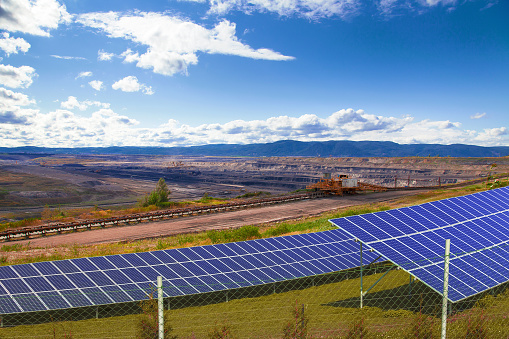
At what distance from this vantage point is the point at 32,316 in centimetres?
1170

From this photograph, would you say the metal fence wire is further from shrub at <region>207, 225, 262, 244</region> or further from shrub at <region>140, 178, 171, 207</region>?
shrub at <region>140, 178, 171, 207</region>

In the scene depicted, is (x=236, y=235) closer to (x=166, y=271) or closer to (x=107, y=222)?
(x=166, y=271)

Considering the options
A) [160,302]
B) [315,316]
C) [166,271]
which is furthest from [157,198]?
[160,302]

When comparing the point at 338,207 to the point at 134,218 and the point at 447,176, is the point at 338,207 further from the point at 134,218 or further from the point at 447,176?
the point at 447,176

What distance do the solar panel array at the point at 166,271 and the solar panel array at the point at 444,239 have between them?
12.8ft

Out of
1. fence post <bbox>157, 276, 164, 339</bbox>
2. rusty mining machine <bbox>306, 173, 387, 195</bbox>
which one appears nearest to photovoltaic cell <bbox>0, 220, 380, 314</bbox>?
fence post <bbox>157, 276, 164, 339</bbox>

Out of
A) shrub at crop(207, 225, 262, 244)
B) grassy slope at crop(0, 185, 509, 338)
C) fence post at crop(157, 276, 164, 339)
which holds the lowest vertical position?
shrub at crop(207, 225, 262, 244)

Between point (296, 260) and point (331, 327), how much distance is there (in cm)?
650

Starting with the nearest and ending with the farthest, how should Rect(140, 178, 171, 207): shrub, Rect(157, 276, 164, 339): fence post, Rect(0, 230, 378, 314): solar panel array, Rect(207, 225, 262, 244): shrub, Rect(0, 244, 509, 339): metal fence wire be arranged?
Rect(157, 276, 164, 339): fence post → Rect(0, 244, 509, 339): metal fence wire → Rect(0, 230, 378, 314): solar panel array → Rect(207, 225, 262, 244): shrub → Rect(140, 178, 171, 207): shrub

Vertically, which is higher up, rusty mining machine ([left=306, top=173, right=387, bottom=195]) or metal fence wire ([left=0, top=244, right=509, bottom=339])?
metal fence wire ([left=0, top=244, right=509, bottom=339])

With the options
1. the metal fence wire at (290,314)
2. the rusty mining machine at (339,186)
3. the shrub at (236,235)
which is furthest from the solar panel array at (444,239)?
the rusty mining machine at (339,186)

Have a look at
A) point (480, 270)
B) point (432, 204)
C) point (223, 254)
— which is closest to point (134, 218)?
point (223, 254)

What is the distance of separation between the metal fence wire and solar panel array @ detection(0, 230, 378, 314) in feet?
1.30

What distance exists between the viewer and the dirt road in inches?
1571
